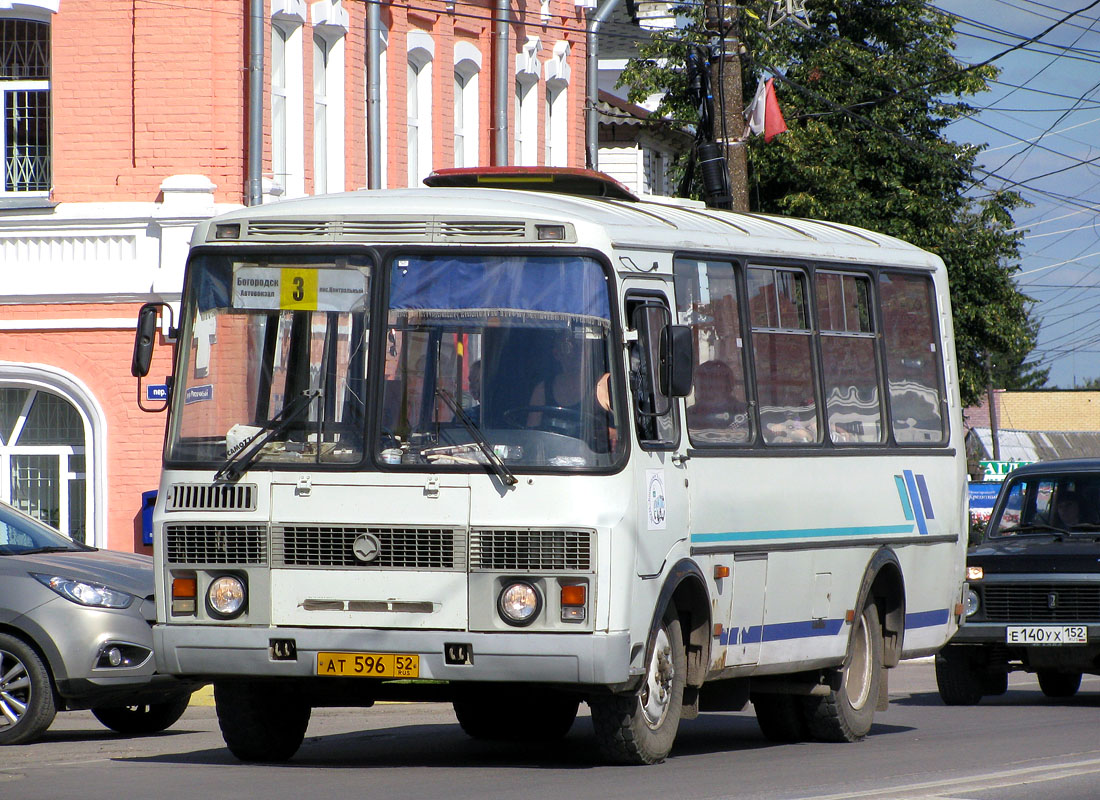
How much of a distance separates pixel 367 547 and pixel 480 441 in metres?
0.75

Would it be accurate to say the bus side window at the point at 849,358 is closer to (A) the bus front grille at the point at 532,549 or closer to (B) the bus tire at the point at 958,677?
(A) the bus front grille at the point at 532,549

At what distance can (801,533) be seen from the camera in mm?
11844

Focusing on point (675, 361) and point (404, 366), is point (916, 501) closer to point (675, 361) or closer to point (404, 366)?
point (675, 361)

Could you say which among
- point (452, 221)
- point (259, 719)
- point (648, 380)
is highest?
point (452, 221)

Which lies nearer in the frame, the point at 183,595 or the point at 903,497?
the point at 183,595

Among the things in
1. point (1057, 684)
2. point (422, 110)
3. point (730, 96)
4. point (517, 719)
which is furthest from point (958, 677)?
point (422, 110)

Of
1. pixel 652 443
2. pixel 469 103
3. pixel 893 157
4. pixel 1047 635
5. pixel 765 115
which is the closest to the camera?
pixel 652 443

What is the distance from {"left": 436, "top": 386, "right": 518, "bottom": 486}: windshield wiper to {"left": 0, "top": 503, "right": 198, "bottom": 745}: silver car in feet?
11.3

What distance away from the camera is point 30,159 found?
23.3 m

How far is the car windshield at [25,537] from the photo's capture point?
1330 centimetres

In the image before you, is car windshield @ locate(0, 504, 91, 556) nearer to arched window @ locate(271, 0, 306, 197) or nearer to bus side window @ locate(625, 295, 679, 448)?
bus side window @ locate(625, 295, 679, 448)

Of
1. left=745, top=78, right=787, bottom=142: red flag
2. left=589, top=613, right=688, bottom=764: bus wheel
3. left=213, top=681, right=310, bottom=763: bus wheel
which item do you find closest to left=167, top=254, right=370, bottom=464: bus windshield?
left=213, top=681, right=310, bottom=763: bus wheel

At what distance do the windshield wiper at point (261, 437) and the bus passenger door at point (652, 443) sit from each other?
1606 millimetres

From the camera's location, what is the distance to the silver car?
40.4 ft
